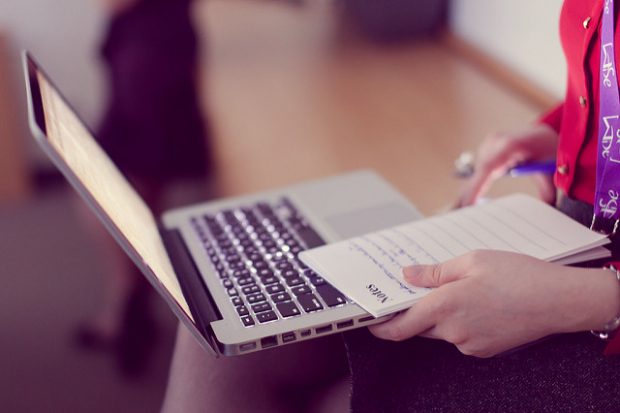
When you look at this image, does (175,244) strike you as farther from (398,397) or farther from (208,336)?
(398,397)

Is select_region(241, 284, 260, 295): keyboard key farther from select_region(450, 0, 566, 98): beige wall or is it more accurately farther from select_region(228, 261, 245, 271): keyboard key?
select_region(450, 0, 566, 98): beige wall

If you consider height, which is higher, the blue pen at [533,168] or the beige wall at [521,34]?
the blue pen at [533,168]

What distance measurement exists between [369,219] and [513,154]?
197 mm

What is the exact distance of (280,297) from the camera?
694 millimetres

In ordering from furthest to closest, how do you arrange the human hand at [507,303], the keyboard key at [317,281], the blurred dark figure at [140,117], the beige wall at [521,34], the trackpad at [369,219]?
the beige wall at [521,34]
the blurred dark figure at [140,117]
the trackpad at [369,219]
the keyboard key at [317,281]
the human hand at [507,303]

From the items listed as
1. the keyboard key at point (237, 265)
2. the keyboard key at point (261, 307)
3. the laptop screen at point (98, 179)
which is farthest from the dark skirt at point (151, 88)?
the keyboard key at point (261, 307)

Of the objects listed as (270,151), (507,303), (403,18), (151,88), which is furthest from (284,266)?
(403,18)

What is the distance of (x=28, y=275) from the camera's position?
6.57ft

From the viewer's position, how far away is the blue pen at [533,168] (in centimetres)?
90

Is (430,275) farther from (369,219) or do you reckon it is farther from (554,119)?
(554,119)

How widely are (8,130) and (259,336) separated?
2.00 meters

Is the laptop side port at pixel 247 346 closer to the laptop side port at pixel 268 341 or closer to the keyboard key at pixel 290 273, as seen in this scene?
the laptop side port at pixel 268 341

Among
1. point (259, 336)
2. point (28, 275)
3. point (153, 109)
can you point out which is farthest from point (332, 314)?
point (28, 275)

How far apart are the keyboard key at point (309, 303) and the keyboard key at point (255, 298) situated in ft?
0.13
